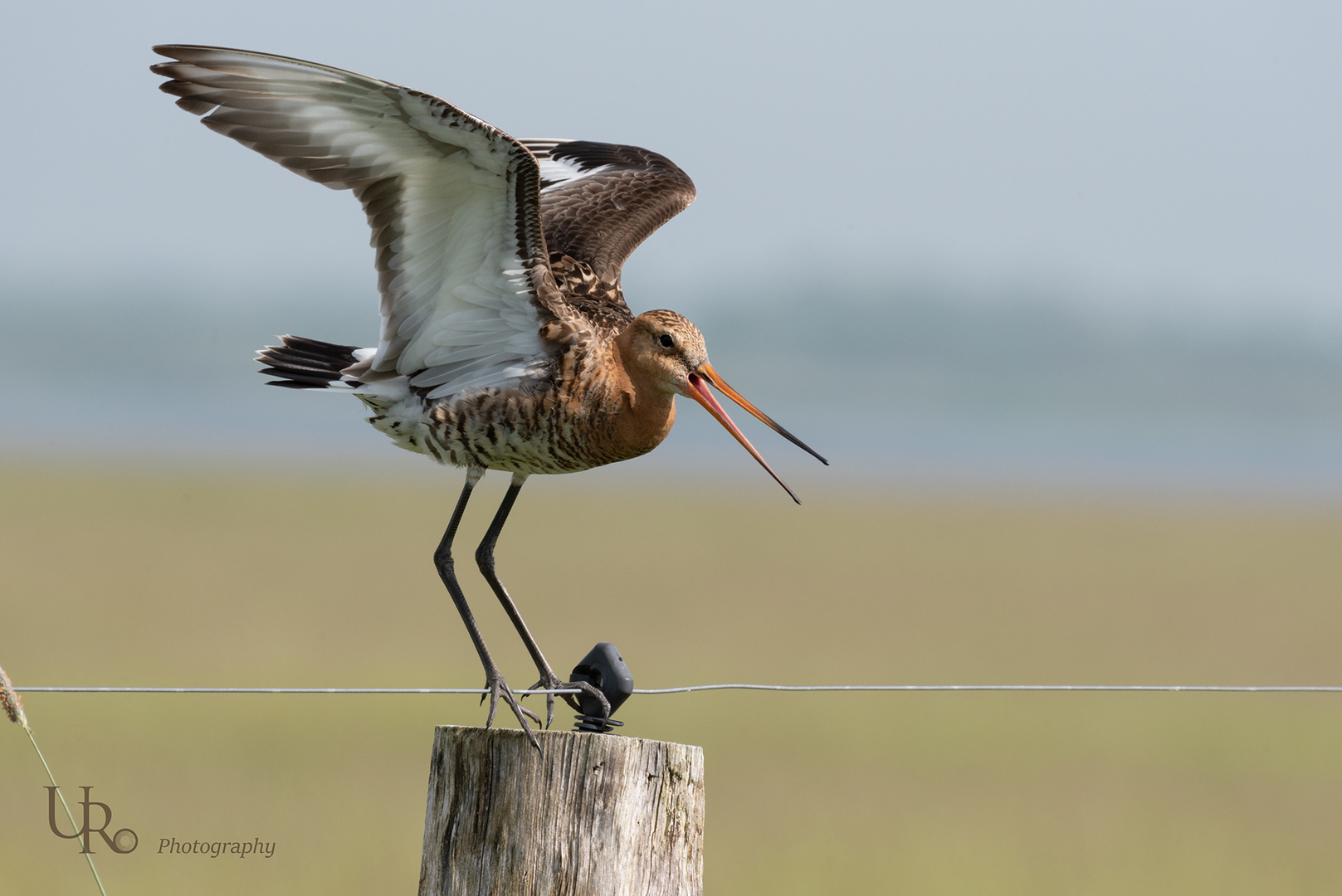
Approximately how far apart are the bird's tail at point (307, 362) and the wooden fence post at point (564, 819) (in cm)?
253

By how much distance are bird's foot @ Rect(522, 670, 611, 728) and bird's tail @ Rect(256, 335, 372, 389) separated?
1.48m

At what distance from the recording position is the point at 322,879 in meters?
12.0

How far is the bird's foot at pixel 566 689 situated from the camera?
14.5 ft

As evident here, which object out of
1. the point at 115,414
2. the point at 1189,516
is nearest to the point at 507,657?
the point at 1189,516

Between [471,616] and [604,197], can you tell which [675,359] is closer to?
[471,616]

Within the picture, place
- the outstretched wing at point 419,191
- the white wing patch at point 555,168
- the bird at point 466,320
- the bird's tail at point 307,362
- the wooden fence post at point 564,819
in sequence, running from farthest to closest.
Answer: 1. the white wing patch at point 555,168
2. the bird's tail at point 307,362
3. the bird at point 466,320
4. the outstretched wing at point 419,191
5. the wooden fence post at point 564,819

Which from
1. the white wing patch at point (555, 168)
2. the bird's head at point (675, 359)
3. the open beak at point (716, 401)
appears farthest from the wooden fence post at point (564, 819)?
the white wing patch at point (555, 168)

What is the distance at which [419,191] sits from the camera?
5602mm

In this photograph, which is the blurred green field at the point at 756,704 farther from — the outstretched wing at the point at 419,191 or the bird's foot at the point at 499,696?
the outstretched wing at the point at 419,191

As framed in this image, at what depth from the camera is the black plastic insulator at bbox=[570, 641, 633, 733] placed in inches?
172

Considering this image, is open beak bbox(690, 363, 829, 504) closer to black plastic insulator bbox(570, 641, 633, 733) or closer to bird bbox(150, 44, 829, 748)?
bird bbox(150, 44, 829, 748)

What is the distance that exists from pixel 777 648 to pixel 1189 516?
4148 centimetres

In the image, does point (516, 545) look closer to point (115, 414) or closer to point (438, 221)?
point (438, 221)

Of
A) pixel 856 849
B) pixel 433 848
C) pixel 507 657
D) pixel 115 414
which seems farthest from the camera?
pixel 115 414
